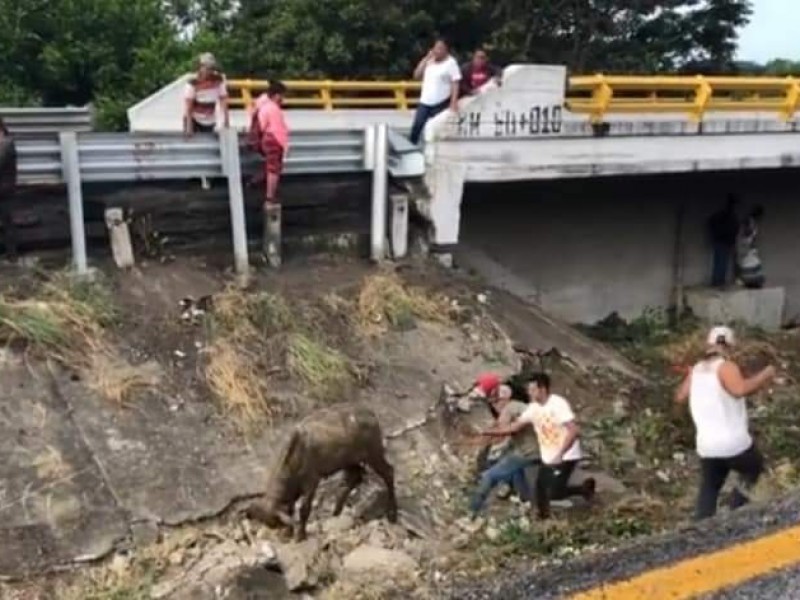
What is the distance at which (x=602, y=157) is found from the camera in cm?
1363

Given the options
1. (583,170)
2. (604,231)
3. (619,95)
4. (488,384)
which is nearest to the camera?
(488,384)

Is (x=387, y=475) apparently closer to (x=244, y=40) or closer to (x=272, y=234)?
(x=272, y=234)

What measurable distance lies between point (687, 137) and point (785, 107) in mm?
1958

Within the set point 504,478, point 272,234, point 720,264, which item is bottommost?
point 720,264

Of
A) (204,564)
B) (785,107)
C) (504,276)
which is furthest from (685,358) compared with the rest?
(204,564)

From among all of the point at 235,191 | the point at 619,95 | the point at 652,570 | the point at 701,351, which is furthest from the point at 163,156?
the point at 652,570

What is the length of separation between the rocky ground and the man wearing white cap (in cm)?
47

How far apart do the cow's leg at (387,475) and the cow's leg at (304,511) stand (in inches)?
18.7

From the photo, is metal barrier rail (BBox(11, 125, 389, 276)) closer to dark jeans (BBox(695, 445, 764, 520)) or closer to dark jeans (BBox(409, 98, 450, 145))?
dark jeans (BBox(409, 98, 450, 145))

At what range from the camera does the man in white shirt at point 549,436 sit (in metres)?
8.76

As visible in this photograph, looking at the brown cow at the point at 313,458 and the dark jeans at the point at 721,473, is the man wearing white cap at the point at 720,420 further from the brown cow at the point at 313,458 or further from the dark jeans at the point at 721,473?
the brown cow at the point at 313,458

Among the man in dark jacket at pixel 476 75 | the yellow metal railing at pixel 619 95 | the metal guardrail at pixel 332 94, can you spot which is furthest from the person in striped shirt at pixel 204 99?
the metal guardrail at pixel 332 94

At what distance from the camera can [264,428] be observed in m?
9.38

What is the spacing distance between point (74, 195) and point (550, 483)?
14.9 ft
